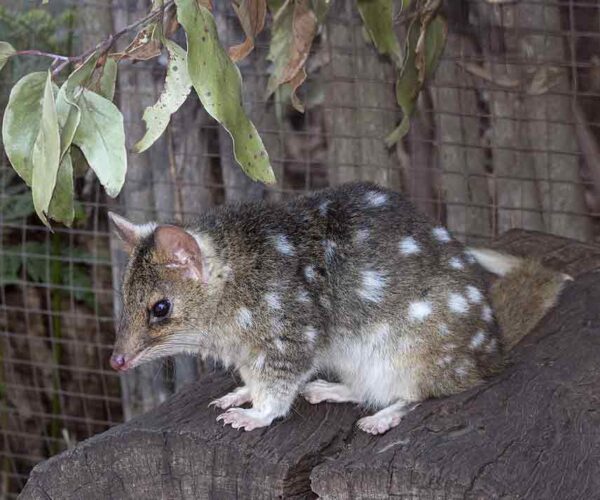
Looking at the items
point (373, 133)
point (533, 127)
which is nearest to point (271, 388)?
point (373, 133)

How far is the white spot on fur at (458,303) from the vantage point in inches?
170

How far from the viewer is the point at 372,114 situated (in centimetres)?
652

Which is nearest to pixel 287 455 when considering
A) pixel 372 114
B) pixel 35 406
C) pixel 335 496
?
pixel 335 496

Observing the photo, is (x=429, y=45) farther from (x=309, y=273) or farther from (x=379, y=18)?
(x=309, y=273)

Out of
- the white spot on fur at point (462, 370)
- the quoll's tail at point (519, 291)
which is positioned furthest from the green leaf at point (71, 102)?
the quoll's tail at point (519, 291)

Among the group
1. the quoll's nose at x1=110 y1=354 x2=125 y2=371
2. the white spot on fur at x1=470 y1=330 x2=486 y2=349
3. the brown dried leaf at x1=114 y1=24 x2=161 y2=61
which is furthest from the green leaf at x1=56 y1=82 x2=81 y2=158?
the white spot on fur at x1=470 y1=330 x2=486 y2=349

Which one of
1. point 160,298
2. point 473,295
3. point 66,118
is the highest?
point 66,118

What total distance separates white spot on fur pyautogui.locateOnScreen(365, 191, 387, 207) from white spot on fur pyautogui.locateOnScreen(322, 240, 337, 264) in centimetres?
23

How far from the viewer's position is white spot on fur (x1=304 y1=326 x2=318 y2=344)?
4.24 m

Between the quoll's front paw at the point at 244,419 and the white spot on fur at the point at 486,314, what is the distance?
34.3 inches

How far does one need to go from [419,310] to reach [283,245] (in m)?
0.53

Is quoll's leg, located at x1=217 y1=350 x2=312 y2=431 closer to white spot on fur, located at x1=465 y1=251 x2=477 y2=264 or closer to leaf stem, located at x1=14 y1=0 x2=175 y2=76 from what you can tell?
white spot on fur, located at x1=465 y1=251 x2=477 y2=264

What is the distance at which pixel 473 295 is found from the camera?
4.38 m

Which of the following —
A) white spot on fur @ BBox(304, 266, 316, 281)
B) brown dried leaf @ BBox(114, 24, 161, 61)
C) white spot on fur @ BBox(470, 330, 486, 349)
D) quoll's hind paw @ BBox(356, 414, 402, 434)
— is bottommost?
quoll's hind paw @ BBox(356, 414, 402, 434)
